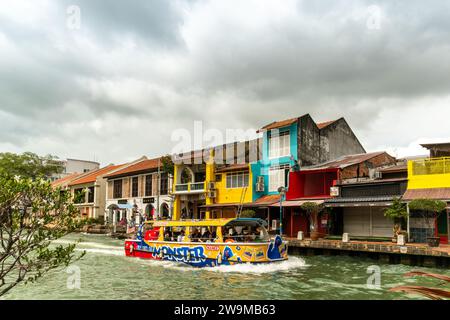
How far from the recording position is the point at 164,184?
38.9 metres

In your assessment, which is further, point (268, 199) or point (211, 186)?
point (211, 186)

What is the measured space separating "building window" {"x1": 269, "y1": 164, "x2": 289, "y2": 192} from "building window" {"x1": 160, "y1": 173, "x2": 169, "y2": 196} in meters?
12.8

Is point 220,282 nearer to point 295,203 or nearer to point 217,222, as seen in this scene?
point 217,222

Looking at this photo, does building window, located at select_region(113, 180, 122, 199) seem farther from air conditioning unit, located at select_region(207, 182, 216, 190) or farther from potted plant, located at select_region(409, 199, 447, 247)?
potted plant, located at select_region(409, 199, 447, 247)

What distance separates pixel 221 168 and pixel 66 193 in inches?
1055

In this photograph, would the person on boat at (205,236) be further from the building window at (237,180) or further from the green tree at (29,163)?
the green tree at (29,163)

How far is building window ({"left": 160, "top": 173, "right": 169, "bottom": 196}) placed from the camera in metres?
38.7

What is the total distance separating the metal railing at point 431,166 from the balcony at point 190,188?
656 inches

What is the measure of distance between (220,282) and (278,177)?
1645cm

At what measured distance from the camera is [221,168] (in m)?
32.7

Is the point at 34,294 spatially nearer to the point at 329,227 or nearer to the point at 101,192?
the point at 329,227

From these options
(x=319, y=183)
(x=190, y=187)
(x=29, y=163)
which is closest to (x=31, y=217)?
(x=319, y=183)

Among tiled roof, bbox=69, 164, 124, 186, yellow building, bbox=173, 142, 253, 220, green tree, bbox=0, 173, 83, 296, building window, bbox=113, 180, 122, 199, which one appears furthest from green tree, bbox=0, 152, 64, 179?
green tree, bbox=0, 173, 83, 296

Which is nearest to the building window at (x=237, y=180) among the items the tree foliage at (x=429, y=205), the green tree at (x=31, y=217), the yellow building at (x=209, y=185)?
the yellow building at (x=209, y=185)
